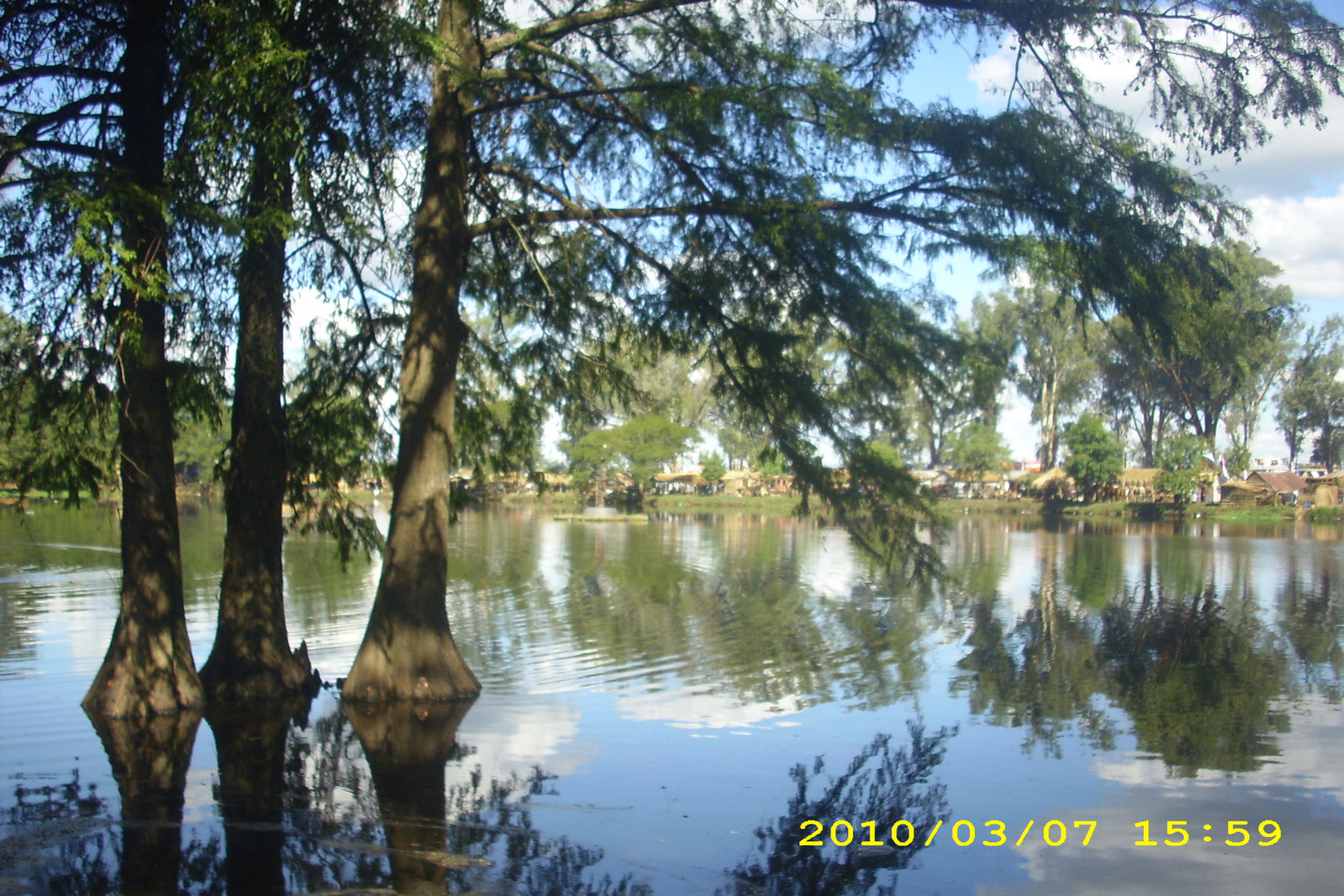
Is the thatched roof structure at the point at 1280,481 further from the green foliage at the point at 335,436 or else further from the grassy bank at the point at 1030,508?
the green foliage at the point at 335,436

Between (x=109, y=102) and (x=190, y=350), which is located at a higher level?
(x=109, y=102)

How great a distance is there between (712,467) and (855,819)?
81.0m

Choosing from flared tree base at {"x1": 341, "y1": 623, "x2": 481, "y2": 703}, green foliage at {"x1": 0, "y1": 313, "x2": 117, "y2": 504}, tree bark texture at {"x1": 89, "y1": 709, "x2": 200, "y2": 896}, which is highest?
green foliage at {"x1": 0, "y1": 313, "x2": 117, "y2": 504}

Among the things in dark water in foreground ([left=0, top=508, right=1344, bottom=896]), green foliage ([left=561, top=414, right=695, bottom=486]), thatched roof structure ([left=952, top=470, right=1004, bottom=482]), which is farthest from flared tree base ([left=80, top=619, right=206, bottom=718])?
thatched roof structure ([left=952, top=470, right=1004, bottom=482])

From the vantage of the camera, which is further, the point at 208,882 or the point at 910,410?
the point at 910,410

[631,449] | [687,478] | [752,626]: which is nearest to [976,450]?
[687,478]

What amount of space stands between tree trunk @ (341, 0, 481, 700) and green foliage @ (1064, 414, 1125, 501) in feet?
209

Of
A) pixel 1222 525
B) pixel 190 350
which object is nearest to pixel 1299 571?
pixel 190 350

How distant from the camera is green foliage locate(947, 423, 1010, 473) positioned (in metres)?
81.3

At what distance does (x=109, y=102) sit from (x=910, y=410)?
8179 millimetres

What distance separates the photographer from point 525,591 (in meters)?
20.2

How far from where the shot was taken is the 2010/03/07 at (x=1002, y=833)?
6.61 metres

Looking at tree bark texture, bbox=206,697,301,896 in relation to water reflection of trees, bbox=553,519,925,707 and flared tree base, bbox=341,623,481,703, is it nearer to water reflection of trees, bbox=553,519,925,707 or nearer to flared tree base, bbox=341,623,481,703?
flared tree base, bbox=341,623,481,703

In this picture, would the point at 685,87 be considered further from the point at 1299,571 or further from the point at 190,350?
the point at 1299,571
